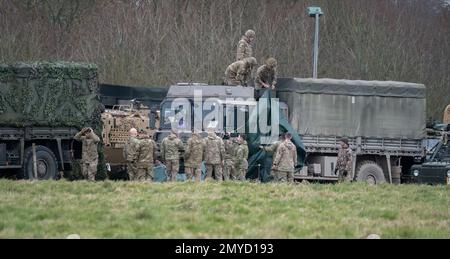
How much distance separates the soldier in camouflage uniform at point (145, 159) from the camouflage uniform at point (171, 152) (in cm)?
58

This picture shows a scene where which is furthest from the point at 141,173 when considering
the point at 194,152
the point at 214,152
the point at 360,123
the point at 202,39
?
the point at 202,39

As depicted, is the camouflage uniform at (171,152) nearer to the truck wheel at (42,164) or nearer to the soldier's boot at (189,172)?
the soldier's boot at (189,172)

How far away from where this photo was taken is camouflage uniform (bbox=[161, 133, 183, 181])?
29016mm

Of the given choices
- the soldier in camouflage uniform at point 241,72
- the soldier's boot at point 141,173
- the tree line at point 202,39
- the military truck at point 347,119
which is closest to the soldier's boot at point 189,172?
the soldier's boot at point 141,173

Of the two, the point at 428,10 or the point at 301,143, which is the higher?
the point at 428,10

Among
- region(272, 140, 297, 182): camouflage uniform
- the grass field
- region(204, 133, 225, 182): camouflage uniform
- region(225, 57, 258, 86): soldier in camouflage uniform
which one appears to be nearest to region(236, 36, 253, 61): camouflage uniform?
region(225, 57, 258, 86): soldier in camouflage uniform

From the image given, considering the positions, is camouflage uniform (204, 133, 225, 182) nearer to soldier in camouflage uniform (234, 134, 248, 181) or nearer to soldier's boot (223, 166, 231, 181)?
soldier in camouflage uniform (234, 134, 248, 181)

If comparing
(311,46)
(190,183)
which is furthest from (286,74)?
(190,183)

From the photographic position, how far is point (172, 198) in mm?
20422

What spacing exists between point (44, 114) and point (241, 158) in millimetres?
5219

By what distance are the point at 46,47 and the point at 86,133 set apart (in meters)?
19.7

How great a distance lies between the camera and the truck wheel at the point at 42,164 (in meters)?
28.5

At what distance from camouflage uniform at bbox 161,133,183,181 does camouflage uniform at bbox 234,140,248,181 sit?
1753 mm
